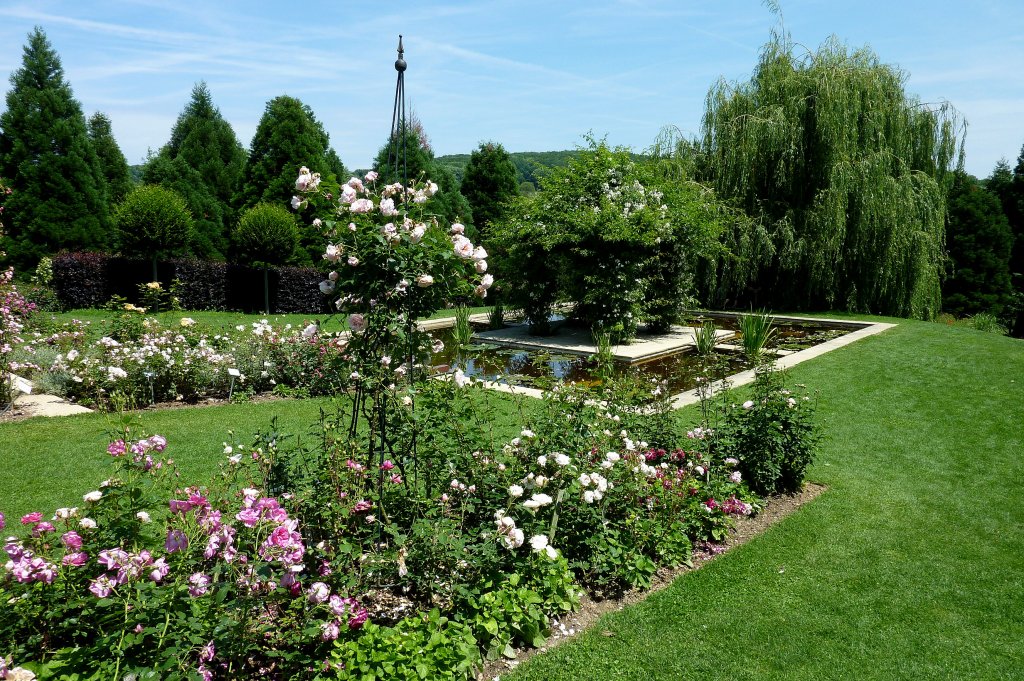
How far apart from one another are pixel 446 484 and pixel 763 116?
12.5 meters

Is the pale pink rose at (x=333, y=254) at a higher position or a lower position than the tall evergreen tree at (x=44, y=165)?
lower

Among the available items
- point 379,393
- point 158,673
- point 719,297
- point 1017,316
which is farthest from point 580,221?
point 1017,316

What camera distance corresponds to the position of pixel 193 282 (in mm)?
12570

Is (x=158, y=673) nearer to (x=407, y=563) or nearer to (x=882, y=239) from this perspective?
(x=407, y=563)

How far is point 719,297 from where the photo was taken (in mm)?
14008

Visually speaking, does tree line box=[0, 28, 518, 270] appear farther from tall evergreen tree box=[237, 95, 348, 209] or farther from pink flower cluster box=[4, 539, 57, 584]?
pink flower cluster box=[4, 539, 57, 584]

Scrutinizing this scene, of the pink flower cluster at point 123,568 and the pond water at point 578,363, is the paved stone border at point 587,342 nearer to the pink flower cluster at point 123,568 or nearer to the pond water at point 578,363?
the pond water at point 578,363

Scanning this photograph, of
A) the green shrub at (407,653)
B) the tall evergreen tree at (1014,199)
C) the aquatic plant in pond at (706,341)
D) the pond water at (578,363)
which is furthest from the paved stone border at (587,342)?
the tall evergreen tree at (1014,199)

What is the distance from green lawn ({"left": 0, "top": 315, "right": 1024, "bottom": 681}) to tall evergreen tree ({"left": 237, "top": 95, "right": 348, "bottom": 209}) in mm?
9275

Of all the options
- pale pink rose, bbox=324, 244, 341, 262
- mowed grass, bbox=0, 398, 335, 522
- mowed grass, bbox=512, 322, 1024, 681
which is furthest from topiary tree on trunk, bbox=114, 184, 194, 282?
mowed grass, bbox=512, 322, 1024, 681

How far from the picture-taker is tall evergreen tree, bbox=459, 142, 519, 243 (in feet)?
60.4

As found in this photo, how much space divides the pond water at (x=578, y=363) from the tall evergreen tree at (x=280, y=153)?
5630mm

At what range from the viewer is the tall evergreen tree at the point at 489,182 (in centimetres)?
1842

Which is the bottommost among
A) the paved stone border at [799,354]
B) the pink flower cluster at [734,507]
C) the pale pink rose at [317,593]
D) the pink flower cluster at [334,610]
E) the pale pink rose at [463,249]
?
the pink flower cluster at [734,507]
